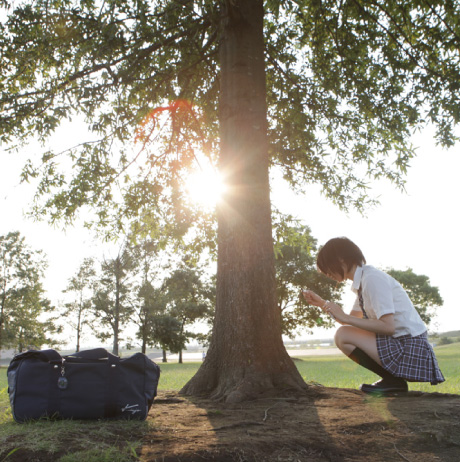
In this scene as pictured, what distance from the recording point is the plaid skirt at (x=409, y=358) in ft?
14.4

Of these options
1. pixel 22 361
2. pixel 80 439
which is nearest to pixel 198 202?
pixel 22 361

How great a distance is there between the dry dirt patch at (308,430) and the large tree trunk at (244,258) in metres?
0.57

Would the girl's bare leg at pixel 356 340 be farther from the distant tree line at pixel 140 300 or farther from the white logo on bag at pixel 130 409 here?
the distant tree line at pixel 140 300

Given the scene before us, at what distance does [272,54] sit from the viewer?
9.20m

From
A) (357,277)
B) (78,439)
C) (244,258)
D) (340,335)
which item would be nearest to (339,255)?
(357,277)

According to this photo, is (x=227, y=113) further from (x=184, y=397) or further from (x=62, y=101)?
(x=184, y=397)

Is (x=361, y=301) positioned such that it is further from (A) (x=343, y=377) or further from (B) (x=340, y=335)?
(A) (x=343, y=377)

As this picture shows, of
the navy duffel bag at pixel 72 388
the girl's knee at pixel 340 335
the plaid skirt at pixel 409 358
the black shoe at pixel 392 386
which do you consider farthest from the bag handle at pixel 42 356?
the black shoe at pixel 392 386

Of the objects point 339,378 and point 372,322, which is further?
point 339,378

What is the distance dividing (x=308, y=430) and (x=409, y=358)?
70.4 inches

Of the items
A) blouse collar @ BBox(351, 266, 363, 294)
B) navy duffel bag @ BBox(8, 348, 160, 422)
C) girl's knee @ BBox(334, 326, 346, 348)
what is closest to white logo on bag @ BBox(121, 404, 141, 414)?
navy duffel bag @ BBox(8, 348, 160, 422)

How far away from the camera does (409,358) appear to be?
14.5 feet

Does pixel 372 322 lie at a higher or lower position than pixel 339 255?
lower

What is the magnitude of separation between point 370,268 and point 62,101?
5.49m
